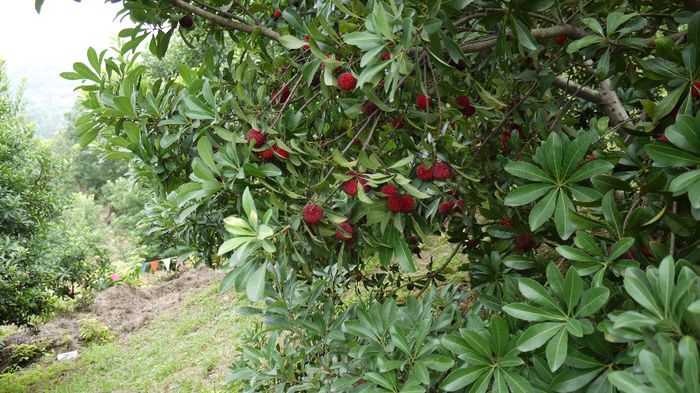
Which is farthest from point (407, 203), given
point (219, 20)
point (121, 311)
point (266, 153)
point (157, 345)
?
point (121, 311)

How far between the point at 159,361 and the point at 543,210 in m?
4.01

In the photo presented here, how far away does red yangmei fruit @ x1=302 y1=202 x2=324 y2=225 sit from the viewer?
117 cm

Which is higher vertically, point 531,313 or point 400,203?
point 400,203

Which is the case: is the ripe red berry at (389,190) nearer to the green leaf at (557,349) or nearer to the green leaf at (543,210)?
the green leaf at (543,210)

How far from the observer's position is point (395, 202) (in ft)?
3.92

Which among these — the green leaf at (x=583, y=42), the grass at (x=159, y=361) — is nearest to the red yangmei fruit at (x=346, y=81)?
the green leaf at (x=583, y=42)

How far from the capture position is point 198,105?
1359mm

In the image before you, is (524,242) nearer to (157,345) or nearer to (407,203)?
(407,203)

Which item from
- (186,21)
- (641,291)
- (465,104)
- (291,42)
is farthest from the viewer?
(186,21)

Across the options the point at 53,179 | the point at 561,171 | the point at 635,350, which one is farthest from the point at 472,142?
the point at 53,179

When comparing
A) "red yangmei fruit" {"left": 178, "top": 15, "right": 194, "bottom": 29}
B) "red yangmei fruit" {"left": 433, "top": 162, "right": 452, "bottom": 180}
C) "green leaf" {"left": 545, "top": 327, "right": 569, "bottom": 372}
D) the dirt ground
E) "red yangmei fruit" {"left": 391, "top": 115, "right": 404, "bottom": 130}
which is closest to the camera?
"green leaf" {"left": 545, "top": 327, "right": 569, "bottom": 372}

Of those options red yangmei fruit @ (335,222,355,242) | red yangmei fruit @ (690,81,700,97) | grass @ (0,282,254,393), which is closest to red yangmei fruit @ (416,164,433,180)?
red yangmei fruit @ (335,222,355,242)

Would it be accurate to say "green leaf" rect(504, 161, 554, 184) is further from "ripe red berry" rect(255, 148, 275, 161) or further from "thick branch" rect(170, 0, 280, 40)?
"thick branch" rect(170, 0, 280, 40)

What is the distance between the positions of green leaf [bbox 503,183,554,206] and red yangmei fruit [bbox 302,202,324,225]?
1.38 ft
